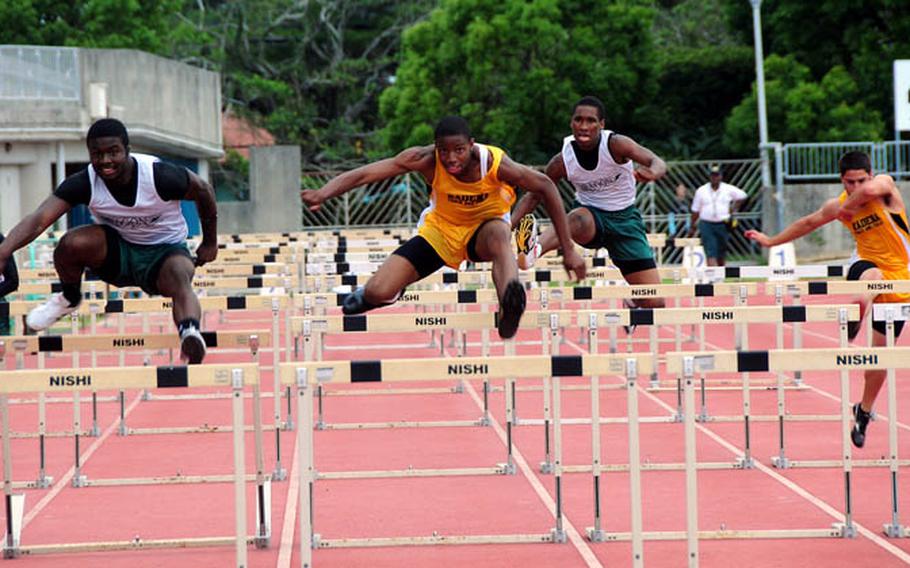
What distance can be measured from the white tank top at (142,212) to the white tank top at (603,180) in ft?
10.5

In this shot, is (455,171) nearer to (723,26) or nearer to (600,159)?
(600,159)

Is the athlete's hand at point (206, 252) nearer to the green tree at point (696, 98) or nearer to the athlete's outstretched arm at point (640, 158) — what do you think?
the athlete's outstretched arm at point (640, 158)

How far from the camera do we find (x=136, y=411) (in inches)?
499

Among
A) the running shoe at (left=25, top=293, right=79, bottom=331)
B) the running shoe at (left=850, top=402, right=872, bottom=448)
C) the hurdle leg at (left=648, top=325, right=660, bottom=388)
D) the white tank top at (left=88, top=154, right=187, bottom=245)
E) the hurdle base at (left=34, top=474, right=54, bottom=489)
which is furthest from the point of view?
the running shoe at (left=850, top=402, right=872, bottom=448)

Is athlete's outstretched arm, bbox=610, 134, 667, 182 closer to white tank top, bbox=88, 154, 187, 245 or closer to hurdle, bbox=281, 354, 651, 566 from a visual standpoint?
white tank top, bbox=88, 154, 187, 245

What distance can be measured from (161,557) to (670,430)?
4.89 metres

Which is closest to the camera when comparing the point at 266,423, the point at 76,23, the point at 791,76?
the point at 266,423

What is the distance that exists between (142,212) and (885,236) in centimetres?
524

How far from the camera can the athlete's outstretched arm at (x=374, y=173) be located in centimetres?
780

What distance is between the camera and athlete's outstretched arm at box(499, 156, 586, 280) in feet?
26.9

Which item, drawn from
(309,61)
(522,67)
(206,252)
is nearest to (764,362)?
(206,252)

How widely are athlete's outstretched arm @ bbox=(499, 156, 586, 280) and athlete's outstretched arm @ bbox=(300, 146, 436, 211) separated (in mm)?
445

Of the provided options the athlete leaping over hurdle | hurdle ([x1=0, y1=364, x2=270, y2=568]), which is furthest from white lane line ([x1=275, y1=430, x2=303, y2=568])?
the athlete leaping over hurdle

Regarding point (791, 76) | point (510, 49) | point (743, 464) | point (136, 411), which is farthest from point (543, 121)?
point (743, 464)
